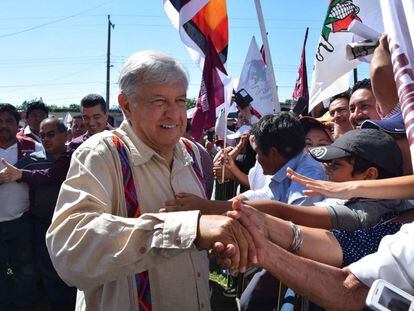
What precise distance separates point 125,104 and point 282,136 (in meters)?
1.26

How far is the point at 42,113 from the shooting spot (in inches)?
228

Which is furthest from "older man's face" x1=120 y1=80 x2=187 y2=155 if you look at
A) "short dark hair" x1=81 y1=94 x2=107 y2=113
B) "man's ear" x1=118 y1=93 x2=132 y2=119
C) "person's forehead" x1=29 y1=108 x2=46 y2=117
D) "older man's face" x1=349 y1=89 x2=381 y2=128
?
"person's forehead" x1=29 y1=108 x2=46 y2=117

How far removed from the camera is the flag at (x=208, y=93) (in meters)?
4.61

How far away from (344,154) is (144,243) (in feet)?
3.48

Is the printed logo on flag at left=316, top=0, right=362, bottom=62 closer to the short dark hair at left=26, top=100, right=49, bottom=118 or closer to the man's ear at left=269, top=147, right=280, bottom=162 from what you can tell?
the man's ear at left=269, top=147, right=280, bottom=162

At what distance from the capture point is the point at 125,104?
1.80m

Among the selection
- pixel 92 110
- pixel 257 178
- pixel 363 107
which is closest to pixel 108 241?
pixel 257 178

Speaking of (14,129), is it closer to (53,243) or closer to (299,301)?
(53,243)

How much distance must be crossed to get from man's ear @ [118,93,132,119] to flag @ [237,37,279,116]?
3.95 m

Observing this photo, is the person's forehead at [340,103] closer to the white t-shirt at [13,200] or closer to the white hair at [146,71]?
the white hair at [146,71]

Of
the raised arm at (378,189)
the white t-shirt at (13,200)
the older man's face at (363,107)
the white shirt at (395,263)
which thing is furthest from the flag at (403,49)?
the white t-shirt at (13,200)

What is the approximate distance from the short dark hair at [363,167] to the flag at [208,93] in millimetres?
2767

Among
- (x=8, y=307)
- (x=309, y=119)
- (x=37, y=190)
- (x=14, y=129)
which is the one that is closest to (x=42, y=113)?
(x=14, y=129)

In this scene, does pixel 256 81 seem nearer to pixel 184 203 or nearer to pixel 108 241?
pixel 184 203
